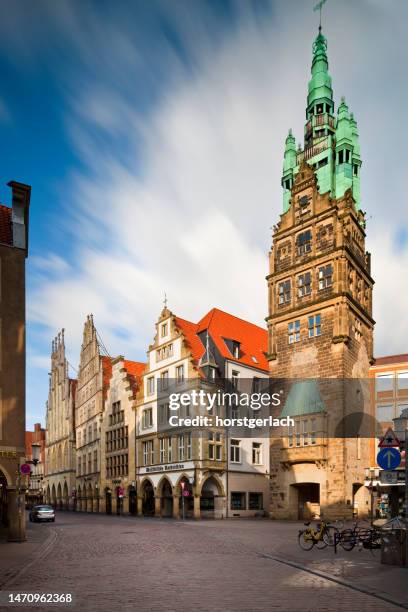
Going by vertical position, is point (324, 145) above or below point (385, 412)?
above

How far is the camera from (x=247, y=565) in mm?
17516

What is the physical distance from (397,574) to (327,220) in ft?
117

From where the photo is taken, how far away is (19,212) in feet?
95.0

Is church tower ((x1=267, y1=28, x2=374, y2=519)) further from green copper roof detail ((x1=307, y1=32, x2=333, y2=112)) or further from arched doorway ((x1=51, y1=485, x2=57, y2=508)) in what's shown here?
arched doorway ((x1=51, y1=485, x2=57, y2=508))

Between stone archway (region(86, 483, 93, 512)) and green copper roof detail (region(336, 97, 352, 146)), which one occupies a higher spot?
green copper roof detail (region(336, 97, 352, 146))

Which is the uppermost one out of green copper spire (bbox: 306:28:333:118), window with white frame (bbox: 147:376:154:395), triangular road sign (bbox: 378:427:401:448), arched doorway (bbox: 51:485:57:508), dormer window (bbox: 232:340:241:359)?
green copper spire (bbox: 306:28:333:118)

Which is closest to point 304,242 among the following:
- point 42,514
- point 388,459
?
point 42,514

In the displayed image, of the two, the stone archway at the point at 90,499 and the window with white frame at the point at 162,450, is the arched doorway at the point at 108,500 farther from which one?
the window with white frame at the point at 162,450

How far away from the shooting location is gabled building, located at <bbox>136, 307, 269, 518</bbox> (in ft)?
168

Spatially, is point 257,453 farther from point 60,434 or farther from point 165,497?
point 60,434

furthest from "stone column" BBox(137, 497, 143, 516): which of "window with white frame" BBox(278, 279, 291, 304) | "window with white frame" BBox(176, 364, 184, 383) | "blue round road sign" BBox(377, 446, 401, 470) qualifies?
"blue round road sign" BBox(377, 446, 401, 470)

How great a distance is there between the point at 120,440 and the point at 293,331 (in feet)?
79.6

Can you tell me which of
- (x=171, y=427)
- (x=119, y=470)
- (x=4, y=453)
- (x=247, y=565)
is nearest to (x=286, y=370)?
(x=171, y=427)

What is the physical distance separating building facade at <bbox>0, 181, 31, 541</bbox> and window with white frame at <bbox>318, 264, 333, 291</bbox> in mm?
25053
